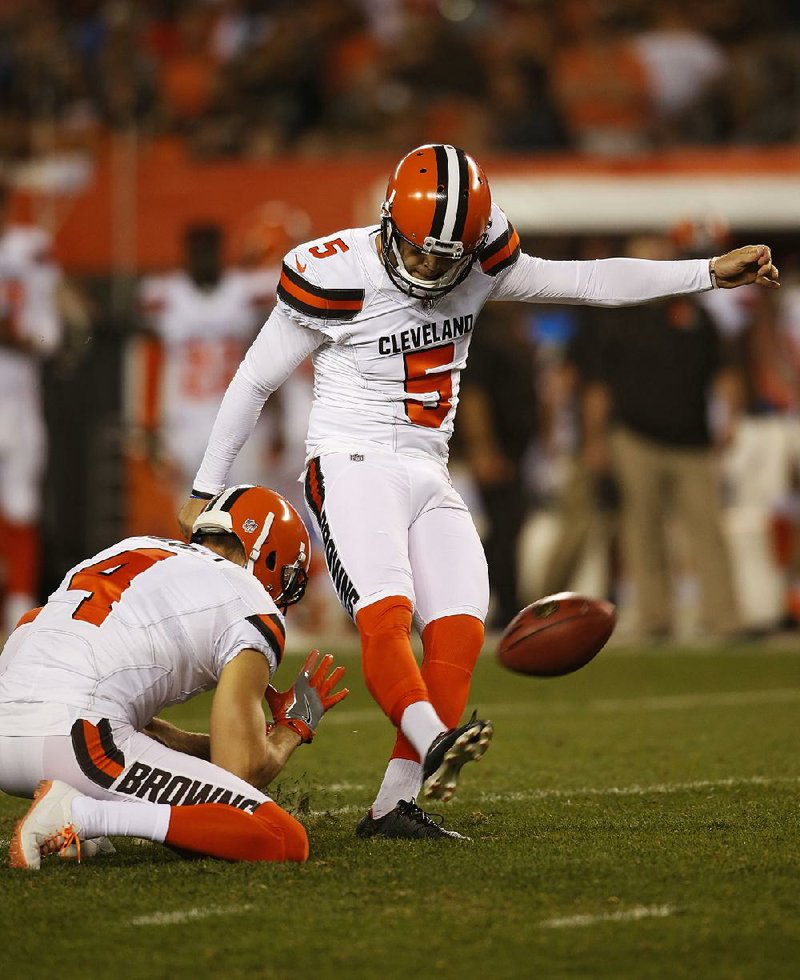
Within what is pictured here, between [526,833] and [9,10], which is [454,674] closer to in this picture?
[526,833]

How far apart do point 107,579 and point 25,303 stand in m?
5.68

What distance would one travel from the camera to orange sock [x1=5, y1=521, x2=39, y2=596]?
9.23 meters

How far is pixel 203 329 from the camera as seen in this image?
31.2 ft

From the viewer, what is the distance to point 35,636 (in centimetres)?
385

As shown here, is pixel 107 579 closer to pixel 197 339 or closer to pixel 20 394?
pixel 20 394

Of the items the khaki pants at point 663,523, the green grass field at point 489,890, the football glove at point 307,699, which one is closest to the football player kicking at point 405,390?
the football glove at point 307,699

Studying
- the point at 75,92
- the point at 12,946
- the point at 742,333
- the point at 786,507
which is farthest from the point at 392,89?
the point at 12,946

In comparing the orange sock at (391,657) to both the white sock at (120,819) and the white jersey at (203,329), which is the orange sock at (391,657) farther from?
the white jersey at (203,329)

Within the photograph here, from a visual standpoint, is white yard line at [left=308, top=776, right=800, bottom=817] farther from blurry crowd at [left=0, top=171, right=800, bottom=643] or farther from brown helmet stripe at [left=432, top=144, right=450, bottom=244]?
blurry crowd at [left=0, top=171, right=800, bottom=643]

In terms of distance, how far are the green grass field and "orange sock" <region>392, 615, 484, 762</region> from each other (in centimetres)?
30

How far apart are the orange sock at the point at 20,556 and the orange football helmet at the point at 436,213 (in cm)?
541

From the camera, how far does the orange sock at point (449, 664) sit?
4.12 meters

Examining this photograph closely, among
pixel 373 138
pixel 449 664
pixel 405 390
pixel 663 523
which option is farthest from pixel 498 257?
pixel 373 138

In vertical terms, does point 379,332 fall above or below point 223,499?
above
